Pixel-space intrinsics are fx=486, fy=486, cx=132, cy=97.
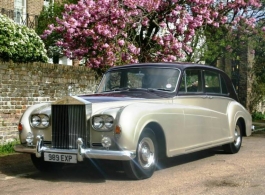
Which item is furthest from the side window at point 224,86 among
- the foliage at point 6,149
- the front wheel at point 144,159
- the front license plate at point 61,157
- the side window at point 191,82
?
the foliage at point 6,149

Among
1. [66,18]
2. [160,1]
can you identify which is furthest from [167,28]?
[66,18]

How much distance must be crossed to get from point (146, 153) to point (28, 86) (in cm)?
529

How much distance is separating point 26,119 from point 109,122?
151 centimetres

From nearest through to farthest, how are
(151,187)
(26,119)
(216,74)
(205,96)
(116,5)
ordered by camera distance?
(151,187) → (26,119) → (205,96) → (216,74) → (116,5)

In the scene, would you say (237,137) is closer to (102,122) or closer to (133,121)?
(133,121)

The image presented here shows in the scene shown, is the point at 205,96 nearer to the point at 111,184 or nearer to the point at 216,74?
the point at 216,74

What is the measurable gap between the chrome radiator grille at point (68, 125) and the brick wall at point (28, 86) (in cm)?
405

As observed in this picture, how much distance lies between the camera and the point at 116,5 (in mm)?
13969

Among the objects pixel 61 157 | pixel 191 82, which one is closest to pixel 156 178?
pixel 61 157

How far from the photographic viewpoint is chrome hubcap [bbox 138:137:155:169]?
699 centimetres

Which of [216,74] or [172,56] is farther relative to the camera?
[172,56]

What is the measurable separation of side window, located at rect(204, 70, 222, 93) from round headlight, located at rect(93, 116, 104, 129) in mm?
3035

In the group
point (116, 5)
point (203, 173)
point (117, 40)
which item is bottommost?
point (203, 173)

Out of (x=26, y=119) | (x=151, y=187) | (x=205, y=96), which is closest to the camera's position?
(x=151, y=187)
